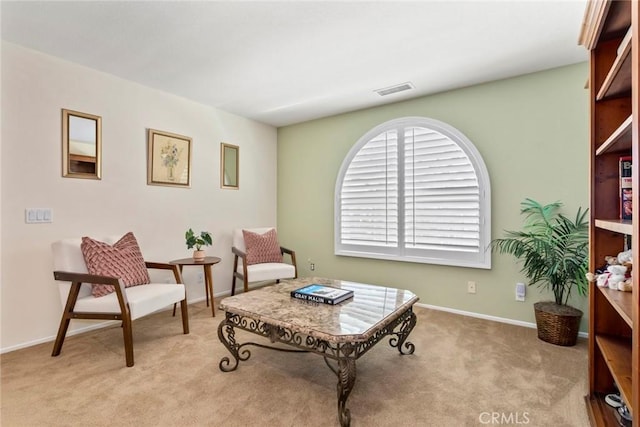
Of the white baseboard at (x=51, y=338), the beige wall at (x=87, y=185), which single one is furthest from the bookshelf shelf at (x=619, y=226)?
the white baseboard at (x=51, y=338)

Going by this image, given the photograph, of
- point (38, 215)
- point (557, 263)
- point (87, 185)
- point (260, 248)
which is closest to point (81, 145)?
point (87, 185)

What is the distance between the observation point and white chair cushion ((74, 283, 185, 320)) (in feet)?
7.34

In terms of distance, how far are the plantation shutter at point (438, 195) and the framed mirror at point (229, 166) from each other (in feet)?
7.10

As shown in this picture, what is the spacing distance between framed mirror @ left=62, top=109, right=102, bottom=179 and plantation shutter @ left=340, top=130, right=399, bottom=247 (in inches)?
103

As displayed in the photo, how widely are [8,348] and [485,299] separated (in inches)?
160

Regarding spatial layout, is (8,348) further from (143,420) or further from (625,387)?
(625,387)

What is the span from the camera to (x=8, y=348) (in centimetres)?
240

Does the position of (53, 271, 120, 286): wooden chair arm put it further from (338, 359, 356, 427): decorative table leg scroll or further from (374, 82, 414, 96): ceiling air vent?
(374, 82, 414, 96): ceiling air vent

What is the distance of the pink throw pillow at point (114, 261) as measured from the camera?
239cm

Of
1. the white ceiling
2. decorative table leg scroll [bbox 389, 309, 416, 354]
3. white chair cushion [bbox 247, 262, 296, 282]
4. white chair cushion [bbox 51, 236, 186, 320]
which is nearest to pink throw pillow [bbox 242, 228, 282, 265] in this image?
white chair cushion [bbox 247, 262, 296, 282]

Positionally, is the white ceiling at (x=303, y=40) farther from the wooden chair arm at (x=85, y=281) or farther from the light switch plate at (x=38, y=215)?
the wooden chair arm at (x=85, y=281)

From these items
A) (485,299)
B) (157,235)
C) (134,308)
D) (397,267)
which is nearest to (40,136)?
(157,235)

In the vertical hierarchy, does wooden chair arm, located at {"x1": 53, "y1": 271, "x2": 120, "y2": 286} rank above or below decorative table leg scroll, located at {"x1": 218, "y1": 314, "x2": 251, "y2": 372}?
above

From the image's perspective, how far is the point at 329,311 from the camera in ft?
6.40
